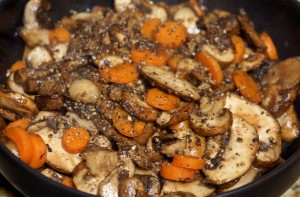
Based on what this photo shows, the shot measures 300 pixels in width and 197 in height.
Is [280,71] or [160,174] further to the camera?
[280,71]

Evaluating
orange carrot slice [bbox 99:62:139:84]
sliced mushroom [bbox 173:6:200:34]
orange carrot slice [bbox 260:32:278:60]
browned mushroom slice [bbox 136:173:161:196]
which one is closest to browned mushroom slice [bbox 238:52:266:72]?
orange carrot slice [bbox 260:32:278:60]

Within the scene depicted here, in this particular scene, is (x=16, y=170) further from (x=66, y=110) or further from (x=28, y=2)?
(x=28, y=2)

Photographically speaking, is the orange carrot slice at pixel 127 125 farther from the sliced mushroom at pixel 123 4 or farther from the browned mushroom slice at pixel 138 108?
the sliced mushroom at pixel 123 4

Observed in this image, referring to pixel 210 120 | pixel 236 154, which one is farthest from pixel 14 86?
pixel 236 154

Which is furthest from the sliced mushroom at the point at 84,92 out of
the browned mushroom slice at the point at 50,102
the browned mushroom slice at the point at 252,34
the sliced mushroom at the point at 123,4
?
the browned mushroom slice at the point at 252,34

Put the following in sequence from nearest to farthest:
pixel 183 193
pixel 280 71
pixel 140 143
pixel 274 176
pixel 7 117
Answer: pixel 274 176 < pixel 183 193 < pixel 140 143 < pixel 7 117 < pixel 280 71

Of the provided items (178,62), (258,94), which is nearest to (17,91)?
(178,62)

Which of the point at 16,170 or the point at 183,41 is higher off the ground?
the point at 183,41
